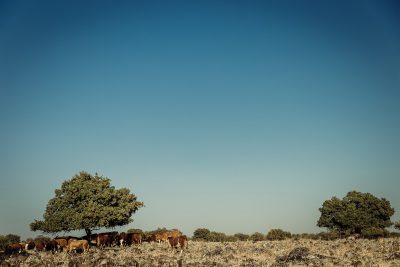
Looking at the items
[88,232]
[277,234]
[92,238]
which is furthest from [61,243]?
[277,234]

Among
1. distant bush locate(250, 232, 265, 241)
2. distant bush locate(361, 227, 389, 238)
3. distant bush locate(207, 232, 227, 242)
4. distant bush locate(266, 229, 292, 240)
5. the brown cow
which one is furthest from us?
distant bush locate(207, 232, 227, 242)

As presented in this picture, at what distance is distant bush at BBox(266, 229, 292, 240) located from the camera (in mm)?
67125

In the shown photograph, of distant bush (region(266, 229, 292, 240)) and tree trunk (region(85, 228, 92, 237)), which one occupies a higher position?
tree trunk (region(85, 228, 92, 237))

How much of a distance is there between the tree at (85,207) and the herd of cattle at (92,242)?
56.3 inches

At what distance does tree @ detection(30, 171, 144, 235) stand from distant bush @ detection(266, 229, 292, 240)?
1303 inches

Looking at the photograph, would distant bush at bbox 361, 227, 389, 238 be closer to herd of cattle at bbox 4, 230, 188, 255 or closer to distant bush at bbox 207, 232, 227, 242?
A: distant bush at bbox 207, 232, 227, 242

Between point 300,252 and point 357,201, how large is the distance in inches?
1632

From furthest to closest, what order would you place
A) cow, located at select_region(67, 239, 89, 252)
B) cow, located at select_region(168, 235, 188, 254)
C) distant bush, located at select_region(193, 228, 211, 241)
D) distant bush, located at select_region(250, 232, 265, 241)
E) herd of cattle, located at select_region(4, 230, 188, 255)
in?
distant bush, located at select_region(193, 228, 211, 241) → distant bush, located at select_region(250, 232, 265, 241) → cow, located at select_region(168, 235, 188, 254) → herd of cattle, located at select_region(4, 230, 188, 255) → cow, located at select_region(67, 239, 89, 252)

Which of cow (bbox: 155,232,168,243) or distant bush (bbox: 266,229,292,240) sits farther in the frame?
distant bush (bbox: 266,229,292,240)

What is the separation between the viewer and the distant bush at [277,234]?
220 feet

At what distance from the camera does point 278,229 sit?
6875 centimetres

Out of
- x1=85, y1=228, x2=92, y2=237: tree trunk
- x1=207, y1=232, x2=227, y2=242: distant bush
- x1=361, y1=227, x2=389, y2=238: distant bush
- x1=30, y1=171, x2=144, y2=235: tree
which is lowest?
x1=207, y1=232, x2=227, y2=242: distant bush

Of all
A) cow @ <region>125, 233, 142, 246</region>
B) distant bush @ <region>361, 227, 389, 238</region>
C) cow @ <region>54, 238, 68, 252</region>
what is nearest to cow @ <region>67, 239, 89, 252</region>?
cow @ <region>54, 238, 68, 252</region>

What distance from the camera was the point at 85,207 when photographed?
41.3 metres
